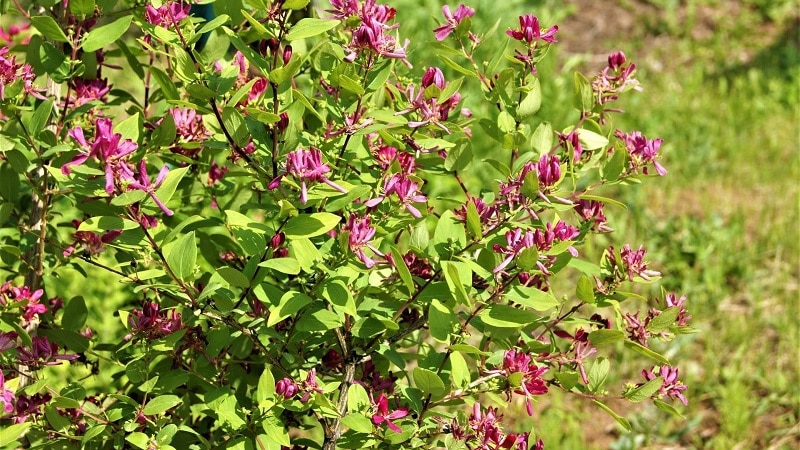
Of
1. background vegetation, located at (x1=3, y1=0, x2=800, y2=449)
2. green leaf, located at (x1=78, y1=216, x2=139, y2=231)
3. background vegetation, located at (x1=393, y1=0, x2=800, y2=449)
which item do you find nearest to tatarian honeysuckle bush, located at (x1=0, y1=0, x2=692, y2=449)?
green leaf, located at (x1=78, y1=216, x2=139, y2=231)

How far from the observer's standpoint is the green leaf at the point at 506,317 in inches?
70.7

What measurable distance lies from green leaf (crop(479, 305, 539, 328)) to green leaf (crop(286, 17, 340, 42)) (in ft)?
1.98

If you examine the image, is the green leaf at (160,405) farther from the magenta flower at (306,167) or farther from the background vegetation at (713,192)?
the background vegetation at (713,192)

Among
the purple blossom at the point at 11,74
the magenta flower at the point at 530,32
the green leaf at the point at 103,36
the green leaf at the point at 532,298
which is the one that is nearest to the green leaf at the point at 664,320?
the green leaf at the point at 532,298

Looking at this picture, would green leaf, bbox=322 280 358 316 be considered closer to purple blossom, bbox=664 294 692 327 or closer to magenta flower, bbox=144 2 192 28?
magenta flower, bbox=144 2 192 28

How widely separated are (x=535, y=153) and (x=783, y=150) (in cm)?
408

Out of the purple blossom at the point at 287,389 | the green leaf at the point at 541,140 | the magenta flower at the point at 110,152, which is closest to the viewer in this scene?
the magenta flower at the point at 110,152

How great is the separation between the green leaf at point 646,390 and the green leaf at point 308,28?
3.11ft

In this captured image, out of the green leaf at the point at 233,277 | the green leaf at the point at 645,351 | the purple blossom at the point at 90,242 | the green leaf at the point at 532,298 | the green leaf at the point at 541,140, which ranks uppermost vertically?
the green leaf at the point at 541,140

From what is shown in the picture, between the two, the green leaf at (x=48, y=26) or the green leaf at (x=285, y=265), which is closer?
the green leaf at (x=285, y=265)

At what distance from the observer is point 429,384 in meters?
1.82

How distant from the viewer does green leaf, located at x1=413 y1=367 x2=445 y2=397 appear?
179cm

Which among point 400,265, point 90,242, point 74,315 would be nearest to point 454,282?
point 400,265

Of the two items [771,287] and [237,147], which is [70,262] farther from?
[771,287]
